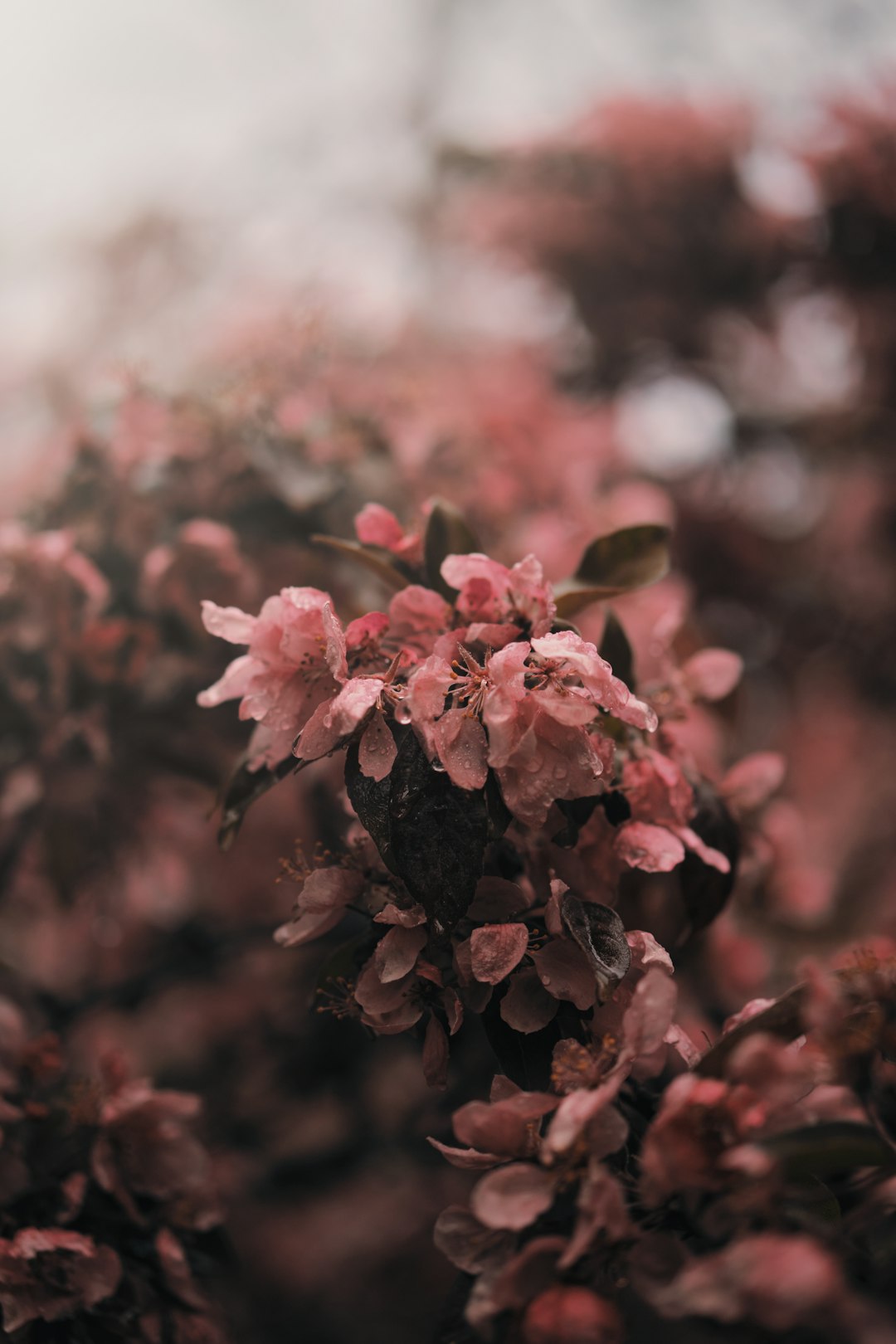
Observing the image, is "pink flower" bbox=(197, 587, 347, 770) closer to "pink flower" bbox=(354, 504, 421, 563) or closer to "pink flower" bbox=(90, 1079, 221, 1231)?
"pink flower" bbox=(354, 504, 421, 563)

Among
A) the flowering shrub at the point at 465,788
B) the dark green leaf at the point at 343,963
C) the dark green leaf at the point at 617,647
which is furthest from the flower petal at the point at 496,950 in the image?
the dark green leaf at the point at 617,647

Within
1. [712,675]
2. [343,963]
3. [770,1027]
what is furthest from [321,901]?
[712,675]

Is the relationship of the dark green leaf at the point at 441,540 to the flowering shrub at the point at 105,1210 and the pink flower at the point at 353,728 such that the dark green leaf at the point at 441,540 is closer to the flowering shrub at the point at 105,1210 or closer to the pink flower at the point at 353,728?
the pink flower at the point at 353,728

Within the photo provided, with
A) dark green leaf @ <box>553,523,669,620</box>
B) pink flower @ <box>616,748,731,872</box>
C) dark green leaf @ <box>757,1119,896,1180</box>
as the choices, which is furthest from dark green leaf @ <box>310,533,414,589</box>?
dark green leaf @ <box>757,1119,896,1180</box>

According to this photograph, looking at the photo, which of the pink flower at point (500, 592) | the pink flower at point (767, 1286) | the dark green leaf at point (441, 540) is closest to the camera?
the pink flower at point (767, 1286)

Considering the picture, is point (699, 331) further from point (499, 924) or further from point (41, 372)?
point (499, 924)

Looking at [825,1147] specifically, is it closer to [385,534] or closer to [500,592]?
[500,592]
